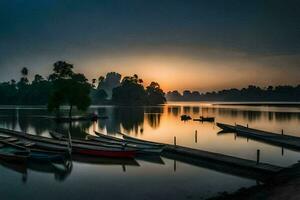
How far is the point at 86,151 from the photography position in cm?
3534

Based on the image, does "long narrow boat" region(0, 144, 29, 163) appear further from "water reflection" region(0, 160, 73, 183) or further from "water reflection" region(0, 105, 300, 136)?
"water reflection" region(0, 105, 300, 136)

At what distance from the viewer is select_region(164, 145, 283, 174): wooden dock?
87.5ft

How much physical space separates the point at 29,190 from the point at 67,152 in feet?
35.7

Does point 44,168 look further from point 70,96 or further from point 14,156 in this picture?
point 70,96

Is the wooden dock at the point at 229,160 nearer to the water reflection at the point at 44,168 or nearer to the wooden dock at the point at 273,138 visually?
the water reflection at the point at 44,168

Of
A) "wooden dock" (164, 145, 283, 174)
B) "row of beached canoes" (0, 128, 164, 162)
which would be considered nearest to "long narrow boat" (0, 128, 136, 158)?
"row of beached canoes" (0, 128, 164, 162)

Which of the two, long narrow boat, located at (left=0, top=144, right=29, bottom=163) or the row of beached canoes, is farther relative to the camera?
the row of beached canoes

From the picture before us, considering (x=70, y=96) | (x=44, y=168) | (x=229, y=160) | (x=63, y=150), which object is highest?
(x=70, y=96)

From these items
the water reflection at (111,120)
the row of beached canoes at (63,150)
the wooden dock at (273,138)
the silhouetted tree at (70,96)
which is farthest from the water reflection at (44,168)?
the silhouetted tree at (70,96)

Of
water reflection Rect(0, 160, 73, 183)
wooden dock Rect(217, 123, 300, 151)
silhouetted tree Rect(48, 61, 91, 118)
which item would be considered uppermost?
silhouetted tree Rect(48, 61, 91, 118)

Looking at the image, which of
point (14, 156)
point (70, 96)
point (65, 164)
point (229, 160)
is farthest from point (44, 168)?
point (70, 96)

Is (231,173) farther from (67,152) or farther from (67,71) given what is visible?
(67,71)

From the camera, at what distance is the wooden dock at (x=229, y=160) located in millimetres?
26672

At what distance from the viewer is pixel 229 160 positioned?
30.0 metres
